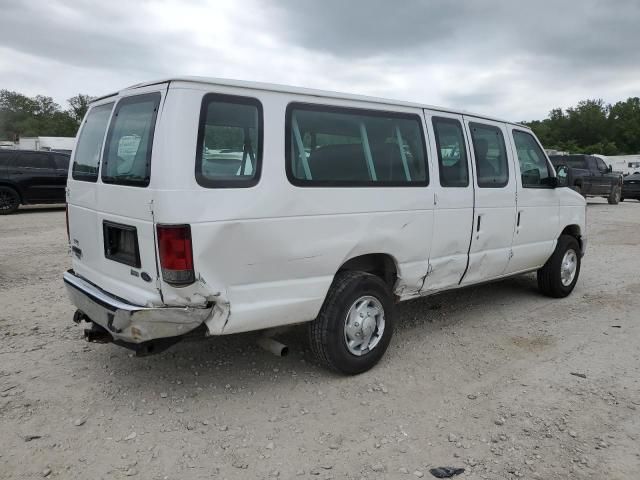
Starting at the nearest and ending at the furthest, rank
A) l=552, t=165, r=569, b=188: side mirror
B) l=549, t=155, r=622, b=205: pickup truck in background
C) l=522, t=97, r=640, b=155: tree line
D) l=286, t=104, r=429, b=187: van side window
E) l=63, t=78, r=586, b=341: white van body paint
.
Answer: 1. l=63, t=78, r=586, b=341: white van body paint
2. l=286, t=104, r=429, b=187: van side window
3. l=552, t=165, r=569, b=188: side mirror
4. l=549, t=155, r=622, b=205: pickup truck in background
5. l=522, t=97, r=640, b=155: tree line

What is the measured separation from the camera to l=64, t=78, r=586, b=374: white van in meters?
2.94

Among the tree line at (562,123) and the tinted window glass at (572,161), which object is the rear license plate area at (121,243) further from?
the tree line at (562,123)

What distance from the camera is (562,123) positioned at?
84312 mm

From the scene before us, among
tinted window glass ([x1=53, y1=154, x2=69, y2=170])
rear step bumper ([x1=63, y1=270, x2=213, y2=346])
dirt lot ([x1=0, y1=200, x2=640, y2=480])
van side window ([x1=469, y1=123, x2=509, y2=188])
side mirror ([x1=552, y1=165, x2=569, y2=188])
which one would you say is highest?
tinted window glass ([x1=53, y1=154, x2=69, y2=170])

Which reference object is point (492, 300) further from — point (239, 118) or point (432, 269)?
point (239, 118)

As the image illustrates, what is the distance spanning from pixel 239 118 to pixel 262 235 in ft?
2.40

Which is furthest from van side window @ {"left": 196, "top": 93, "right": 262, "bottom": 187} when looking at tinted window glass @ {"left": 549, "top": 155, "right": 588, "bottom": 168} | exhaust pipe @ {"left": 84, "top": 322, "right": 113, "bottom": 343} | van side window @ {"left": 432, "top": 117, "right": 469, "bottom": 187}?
tinted window glass @ {"left": 549, "top": 155, "right": 588, "bottom": 168}

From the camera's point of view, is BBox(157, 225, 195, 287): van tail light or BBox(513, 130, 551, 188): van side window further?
BBox(513, 130, 551, 188): van side window

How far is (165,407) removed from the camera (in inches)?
132

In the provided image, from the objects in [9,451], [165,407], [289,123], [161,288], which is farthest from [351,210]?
[9,451]

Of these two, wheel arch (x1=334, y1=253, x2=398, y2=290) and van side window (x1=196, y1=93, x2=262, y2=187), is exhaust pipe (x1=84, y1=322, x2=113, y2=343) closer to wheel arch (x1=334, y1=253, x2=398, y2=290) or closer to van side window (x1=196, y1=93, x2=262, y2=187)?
van side window (x1=196, y1=93, x2=262, y2=187)

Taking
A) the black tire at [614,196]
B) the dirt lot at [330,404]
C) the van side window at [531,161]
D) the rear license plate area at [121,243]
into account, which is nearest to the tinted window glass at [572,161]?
the black tire at [614,196]

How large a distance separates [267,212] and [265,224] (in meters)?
0.08

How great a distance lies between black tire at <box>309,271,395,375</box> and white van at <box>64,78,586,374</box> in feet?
0.04
